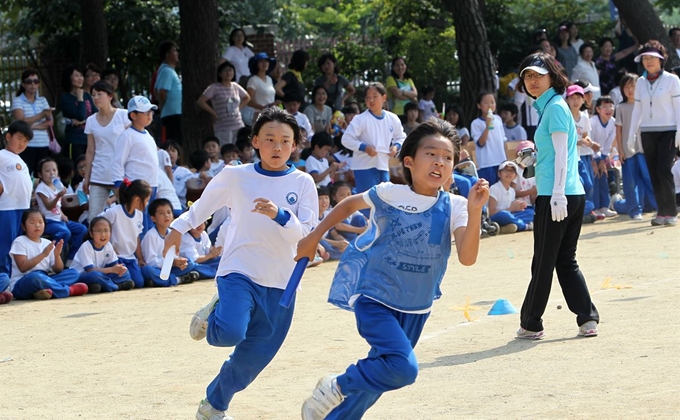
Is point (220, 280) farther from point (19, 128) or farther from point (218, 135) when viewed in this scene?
point (218, 135)

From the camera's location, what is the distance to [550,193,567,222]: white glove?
23.6 feet

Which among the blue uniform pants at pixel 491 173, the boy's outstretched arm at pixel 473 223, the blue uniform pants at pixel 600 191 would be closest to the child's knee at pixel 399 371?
the boy's outstretched arm at pixel 473 223

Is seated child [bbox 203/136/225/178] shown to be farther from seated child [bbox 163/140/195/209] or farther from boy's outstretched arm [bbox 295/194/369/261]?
boy's outstretched arm [bbox 295/194/369/261]

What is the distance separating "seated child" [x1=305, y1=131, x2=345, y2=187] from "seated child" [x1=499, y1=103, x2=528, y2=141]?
3029 millimetres

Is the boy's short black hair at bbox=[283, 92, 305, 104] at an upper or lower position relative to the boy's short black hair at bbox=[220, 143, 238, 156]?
upper

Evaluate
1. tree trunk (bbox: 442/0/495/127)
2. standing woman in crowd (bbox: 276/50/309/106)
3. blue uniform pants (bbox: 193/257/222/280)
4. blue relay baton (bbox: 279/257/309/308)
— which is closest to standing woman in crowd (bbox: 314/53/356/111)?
standing woman in crowd (bbox: 276/50/309/106)

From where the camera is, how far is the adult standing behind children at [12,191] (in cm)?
1112

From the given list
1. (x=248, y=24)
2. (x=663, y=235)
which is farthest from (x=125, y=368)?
(x=248, y=24)

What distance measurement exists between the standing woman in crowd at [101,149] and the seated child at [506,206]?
4973mm

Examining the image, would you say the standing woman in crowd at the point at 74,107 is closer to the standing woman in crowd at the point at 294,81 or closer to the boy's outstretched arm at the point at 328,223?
the standing woman in crowd at the point at 294,81

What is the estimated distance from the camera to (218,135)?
15.4m

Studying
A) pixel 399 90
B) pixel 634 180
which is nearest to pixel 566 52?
pixel 399 90

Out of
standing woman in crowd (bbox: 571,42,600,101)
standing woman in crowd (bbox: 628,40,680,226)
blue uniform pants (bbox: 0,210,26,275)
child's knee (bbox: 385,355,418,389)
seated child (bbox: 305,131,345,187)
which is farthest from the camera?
standing woman in crowd (bbox: 571,42,600,101)

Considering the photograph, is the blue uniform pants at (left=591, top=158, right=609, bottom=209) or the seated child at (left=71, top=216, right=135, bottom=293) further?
Answer: the blue uniform pants at (left=591, top=158, right=609, bottom=209)
